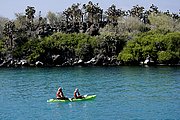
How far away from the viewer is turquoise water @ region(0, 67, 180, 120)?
47625mm

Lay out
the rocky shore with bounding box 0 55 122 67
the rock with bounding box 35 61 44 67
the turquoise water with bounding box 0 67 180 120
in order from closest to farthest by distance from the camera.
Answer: the turquoise water with bounding box 0 67 180 120 < the rocky shore with bounding box 0 55 122 67 < the rock with bounding box 35 61 44 67

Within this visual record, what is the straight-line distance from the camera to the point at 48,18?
168625 mm

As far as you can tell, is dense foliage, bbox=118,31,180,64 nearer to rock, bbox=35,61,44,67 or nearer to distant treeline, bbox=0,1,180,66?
distant treeline, bbox=0,1,180,66

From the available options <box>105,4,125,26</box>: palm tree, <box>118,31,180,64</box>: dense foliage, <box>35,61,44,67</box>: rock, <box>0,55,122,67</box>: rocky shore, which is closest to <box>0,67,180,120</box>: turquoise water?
<box>118,31,180,64</box>: dense foliage

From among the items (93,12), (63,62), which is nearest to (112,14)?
(93,12)

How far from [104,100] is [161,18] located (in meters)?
98.0

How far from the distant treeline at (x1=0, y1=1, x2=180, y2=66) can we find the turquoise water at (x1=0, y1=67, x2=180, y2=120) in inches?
1749

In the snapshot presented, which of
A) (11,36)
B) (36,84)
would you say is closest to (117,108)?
(36,84)

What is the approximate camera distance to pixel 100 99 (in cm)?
5897

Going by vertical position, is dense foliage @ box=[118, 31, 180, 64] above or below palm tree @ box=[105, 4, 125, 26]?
below

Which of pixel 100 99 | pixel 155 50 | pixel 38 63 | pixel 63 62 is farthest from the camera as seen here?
pixel 38 63

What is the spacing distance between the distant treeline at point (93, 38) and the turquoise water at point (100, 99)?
146ft

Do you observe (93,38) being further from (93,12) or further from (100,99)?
(100,99)

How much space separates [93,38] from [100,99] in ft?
273
